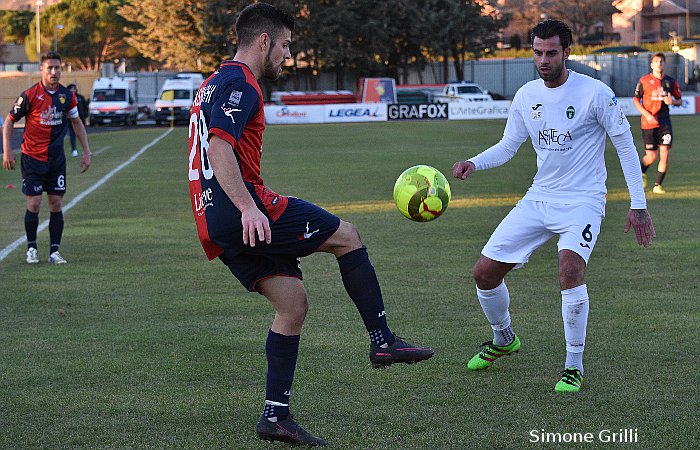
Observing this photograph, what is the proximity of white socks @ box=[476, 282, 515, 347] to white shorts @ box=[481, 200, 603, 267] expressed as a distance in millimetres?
232

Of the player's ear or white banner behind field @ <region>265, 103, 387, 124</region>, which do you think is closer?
the player's ear

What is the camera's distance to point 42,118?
449 inches

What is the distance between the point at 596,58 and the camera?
75500 millimetres

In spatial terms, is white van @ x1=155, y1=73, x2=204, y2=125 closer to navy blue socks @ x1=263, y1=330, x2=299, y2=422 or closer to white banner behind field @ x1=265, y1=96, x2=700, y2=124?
white banner behind field @ x1=265, y1=96, x2=700, y2=124

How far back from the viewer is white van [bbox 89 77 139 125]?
55219mm

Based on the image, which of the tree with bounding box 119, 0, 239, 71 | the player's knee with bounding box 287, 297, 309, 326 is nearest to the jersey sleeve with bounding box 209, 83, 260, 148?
the player's knee with bounding box 287, 297, 309, 326

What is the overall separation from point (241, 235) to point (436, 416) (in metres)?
1.56

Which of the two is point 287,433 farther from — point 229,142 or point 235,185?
point 229,142

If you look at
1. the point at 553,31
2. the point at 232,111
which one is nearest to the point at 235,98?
the point at 232,111

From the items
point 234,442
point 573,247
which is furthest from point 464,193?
point 234,442

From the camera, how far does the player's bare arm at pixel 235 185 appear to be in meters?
4.83

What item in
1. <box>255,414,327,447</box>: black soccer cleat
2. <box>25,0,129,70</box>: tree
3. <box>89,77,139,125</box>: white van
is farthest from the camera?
<box>25,0,129,70</box>: tree

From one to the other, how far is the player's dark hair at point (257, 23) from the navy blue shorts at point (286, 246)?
0.82 m

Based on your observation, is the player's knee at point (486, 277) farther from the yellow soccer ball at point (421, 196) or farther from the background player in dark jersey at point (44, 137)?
the background player in dark jersey at point (44, 137)
